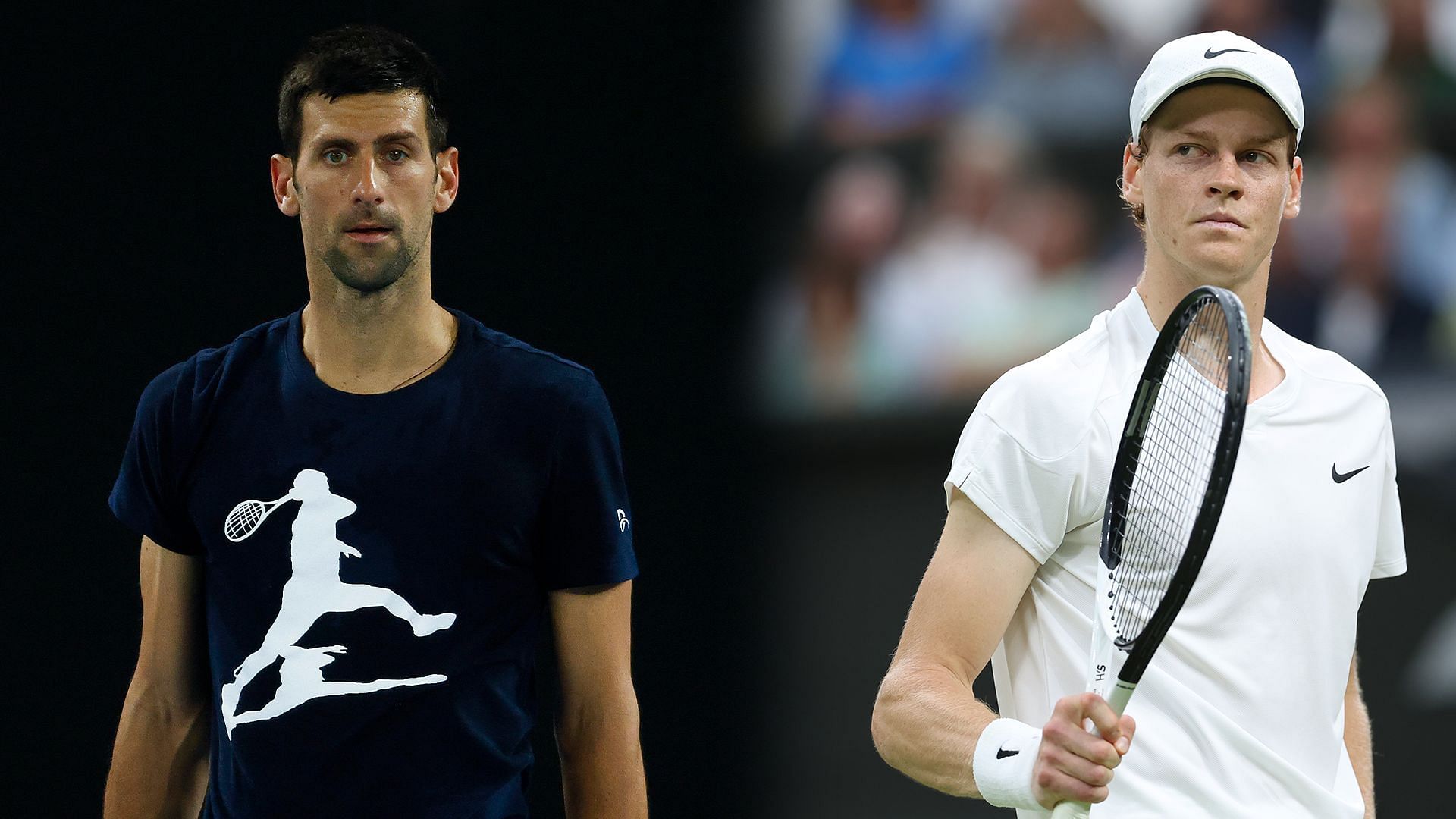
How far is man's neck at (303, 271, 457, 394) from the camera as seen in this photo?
90.2 inches

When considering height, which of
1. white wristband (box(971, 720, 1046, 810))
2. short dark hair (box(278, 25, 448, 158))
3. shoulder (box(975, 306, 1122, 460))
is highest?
short dark hair (box(278, 25, 448, 158))

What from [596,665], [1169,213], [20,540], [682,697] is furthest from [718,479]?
[1169,213]

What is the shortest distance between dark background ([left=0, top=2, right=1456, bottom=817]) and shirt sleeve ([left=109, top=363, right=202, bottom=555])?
55.5 inches

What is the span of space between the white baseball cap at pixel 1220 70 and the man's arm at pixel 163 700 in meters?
1.38

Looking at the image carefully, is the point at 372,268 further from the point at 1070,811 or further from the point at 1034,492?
the point at 1070,811

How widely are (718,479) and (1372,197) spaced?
1.89 m

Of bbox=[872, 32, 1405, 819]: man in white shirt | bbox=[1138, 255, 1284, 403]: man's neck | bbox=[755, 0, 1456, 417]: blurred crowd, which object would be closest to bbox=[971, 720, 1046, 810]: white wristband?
bbox=[872, 32, 1405, 819]: man in white shirt

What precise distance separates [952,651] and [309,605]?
80 cm

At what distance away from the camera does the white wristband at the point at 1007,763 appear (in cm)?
179

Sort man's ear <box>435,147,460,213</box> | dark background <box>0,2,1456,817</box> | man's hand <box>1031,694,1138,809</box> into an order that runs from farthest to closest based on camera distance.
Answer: dark background <box>0,2,1456,817</box> → man's ear <box>435,147,460,213</box> → man's hand <box>1031,694,1138,809</box>

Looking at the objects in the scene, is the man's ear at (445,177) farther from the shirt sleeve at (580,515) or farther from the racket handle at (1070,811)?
the racket handle at (1070,811)

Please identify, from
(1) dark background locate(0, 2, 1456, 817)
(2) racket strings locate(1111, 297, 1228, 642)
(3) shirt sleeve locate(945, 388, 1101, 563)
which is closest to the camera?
(2) racket strings locate(1111, 297, 1228, 642)

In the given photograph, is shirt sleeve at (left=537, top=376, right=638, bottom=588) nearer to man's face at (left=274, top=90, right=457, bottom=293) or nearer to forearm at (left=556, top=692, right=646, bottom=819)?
forearm at (left=556, top=692, right=646, bottom=819)

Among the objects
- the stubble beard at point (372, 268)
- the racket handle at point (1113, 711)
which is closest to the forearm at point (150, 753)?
the stubble beard at point (372, 268)
